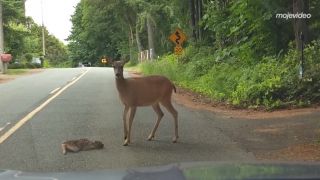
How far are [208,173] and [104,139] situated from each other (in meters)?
7.33

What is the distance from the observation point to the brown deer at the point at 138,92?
10.5m

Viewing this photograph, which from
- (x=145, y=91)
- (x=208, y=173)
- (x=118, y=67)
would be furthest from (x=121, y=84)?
(x=208, y=173)

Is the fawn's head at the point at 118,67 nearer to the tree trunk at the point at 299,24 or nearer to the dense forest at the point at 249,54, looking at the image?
the dense forest at the point at 249,54

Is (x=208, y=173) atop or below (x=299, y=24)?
below

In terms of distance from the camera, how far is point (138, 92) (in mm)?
10719

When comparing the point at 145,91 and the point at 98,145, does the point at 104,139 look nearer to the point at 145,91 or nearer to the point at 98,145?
the point at 98,145

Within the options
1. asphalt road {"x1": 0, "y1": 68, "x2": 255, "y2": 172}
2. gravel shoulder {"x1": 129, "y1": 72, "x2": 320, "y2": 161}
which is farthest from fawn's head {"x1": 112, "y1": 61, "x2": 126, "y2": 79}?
gravel shoulder {"x1": 129, "y1": 72, "x2": 320, "y2": 161}

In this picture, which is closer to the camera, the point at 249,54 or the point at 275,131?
the point at 275,131

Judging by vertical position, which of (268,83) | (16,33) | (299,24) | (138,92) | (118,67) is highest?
(16,33)

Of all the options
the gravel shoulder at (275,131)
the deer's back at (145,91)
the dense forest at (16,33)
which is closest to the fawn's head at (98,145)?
the deer's back at (145,91)

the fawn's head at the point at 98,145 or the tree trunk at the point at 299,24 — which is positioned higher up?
the tree trunk at the point at 299,24

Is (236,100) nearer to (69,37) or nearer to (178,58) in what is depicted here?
(178,58)

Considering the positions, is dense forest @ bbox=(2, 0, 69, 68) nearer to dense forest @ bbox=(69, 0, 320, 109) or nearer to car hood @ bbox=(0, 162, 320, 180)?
dense forest @ bbox=(69, 0, 320, 109)

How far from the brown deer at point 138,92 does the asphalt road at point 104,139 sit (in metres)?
0.49
